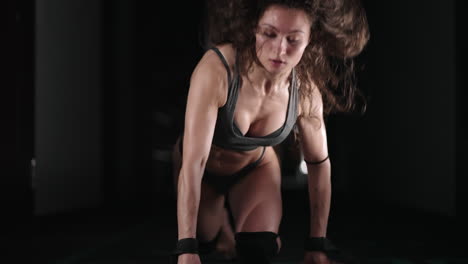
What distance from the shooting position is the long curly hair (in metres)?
1.32

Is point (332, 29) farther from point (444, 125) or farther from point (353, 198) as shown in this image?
point (353, 198)

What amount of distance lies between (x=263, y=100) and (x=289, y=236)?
58.7 inches

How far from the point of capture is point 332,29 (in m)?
1.35

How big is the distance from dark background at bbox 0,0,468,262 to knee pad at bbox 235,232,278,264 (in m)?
1.41

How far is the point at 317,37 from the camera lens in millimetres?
1380

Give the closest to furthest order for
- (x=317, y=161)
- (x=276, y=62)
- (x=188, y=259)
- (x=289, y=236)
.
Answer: (x=188, y=259)
(x=276, y=62)
(x=317, y=161)
(x=289, y=236)

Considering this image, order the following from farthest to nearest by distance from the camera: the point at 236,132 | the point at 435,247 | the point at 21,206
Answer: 1. the point at 21,206
2. the point at 435,247
3. the point at 236,132

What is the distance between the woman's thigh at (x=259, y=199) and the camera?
153 cm

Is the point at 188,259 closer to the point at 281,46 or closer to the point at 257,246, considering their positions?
the point at 257,246

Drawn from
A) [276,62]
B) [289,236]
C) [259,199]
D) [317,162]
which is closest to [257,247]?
[259,199]

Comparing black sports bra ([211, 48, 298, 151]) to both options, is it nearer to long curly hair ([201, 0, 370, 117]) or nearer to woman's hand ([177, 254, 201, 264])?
long curly hair ([201, 0, 370, 117])

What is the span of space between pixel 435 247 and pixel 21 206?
2441 mm

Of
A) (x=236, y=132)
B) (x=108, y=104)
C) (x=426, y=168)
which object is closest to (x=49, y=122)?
(x=108, y=104)

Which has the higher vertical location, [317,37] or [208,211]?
[317,37]
